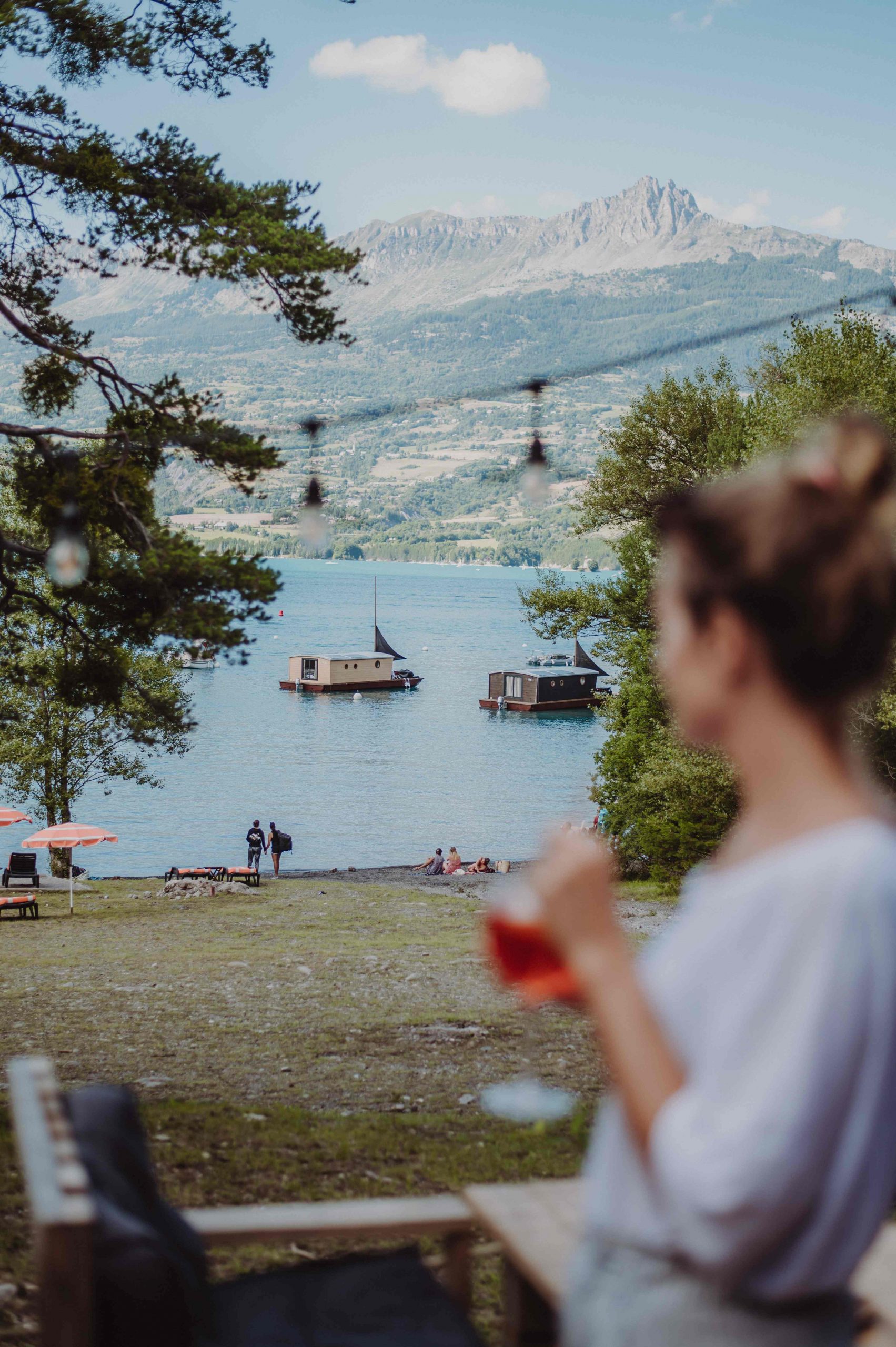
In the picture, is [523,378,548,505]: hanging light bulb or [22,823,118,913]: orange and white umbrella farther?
[22,823,118,913]: orange and white umbrella

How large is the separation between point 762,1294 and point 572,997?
36 cm

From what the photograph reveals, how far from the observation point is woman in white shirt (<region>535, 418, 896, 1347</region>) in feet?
3.67

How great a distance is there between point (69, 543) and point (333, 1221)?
542cm

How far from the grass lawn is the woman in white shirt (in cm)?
54

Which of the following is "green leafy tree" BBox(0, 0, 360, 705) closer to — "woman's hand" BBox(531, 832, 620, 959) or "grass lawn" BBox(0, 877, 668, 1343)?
"grass lawn" BBox(0, 877, 668, 1343)

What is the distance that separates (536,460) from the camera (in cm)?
874

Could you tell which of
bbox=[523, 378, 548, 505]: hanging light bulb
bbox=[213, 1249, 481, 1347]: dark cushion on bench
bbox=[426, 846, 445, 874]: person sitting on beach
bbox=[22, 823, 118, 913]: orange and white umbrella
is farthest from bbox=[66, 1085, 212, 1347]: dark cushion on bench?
bbox=[426, 846, 445, 874]: person sitting on beach

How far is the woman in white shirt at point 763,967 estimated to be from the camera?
1.12m

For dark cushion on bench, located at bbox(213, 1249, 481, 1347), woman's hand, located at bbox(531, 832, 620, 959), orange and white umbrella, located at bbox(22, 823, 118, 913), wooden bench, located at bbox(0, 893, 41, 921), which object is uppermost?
woman's hand, located at bbox(531, 832, 620, 959)

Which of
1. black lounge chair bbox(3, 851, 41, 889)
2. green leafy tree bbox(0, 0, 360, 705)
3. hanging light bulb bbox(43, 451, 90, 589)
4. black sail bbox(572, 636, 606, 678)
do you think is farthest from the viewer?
black sail bbox(572, 636, 606, 678)

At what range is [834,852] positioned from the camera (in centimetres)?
115

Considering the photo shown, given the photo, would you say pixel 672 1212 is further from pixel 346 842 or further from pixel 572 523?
pixel 346 842

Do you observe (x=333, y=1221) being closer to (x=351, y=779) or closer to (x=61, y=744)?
(x=61, y=744)

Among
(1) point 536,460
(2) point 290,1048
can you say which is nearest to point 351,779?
(2) point 290,1048
